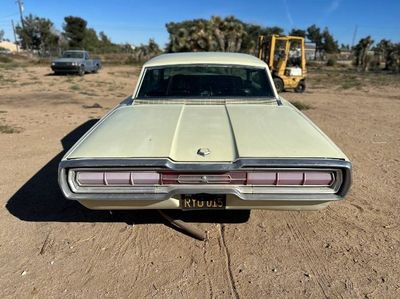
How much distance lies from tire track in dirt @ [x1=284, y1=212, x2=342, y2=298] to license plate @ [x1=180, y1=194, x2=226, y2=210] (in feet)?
2.75

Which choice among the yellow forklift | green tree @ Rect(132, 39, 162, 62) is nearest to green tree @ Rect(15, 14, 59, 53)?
green tree @ Rect(132, 39, 162, 62)

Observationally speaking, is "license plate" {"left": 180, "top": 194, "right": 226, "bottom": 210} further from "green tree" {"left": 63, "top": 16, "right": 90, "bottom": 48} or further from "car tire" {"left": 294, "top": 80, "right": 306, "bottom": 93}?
"green tree" {"left": 63, "top": 16, "right": 90, "bottom": 48}

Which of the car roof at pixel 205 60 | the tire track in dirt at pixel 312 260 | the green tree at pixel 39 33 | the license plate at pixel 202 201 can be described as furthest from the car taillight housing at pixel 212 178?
the green tree at pixel 39 33

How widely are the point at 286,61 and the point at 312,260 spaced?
42.3ft

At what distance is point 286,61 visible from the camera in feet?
48.4

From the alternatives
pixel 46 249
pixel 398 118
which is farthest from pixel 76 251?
pixel 398 118

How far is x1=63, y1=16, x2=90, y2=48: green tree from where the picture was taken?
5694 cm

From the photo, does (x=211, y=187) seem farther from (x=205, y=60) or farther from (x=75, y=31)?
(x=75, y=31)

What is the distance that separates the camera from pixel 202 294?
2.54 m

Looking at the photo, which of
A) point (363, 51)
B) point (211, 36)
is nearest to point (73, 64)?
point (211, 36)

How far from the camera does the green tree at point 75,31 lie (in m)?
56.9

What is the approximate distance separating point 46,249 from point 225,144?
1.71 meters

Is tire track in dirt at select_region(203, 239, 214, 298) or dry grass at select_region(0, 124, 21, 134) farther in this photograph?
dry grass at select_region(0, 124, 21, 134)

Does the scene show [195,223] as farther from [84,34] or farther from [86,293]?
[84,34]
